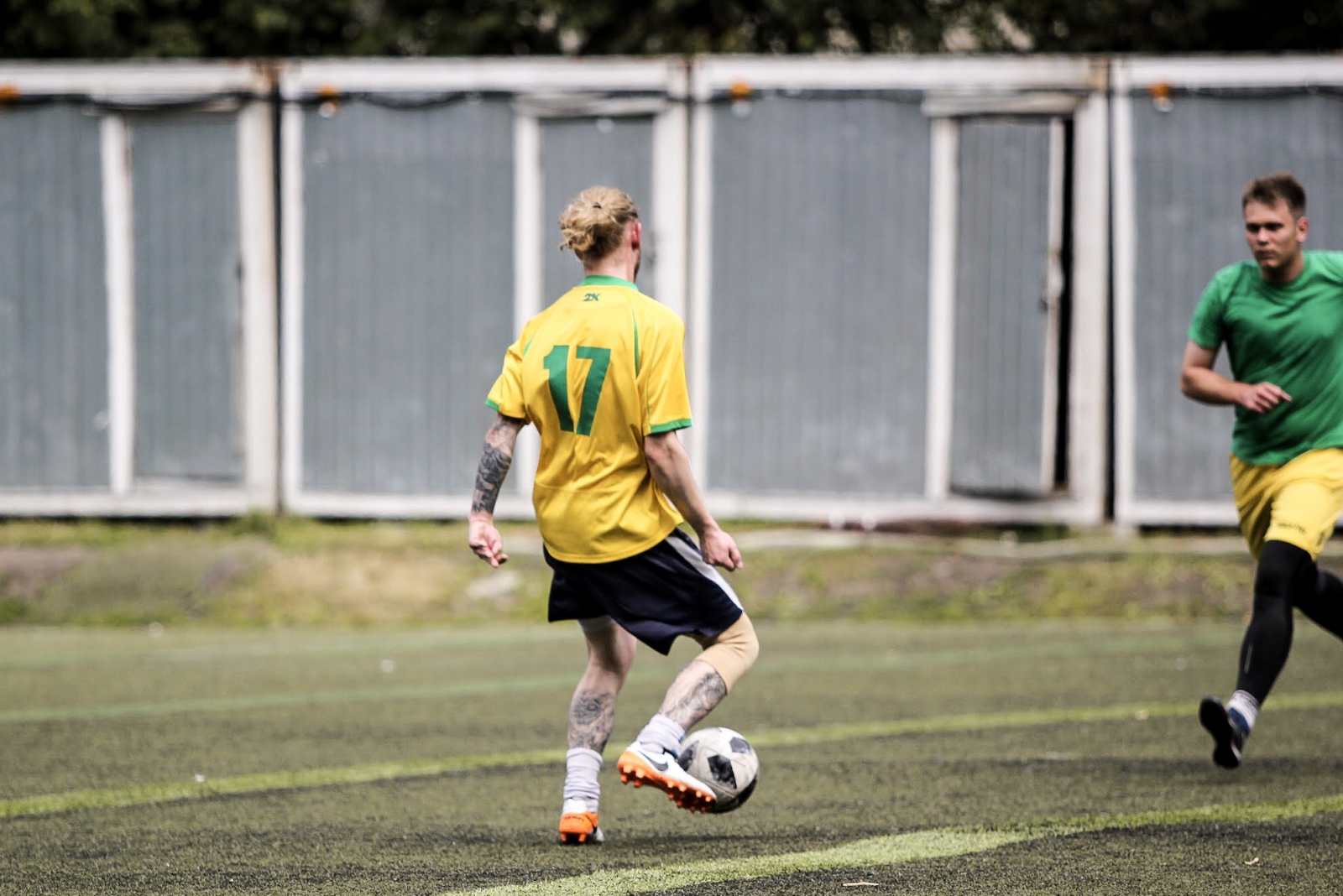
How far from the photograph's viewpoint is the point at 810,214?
40.6 ft

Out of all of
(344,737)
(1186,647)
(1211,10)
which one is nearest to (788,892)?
(344,737)

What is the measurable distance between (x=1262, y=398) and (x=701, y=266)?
656 cm

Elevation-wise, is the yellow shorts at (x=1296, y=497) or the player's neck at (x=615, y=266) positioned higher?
the player's neck at (x=615, y=266)

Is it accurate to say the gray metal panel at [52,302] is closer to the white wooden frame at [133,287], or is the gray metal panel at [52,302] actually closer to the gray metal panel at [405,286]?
the white wooden frame at [133,287]

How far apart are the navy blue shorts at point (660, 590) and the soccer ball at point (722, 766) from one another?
32cm

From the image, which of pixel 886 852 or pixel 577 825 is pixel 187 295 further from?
pixel 886 852

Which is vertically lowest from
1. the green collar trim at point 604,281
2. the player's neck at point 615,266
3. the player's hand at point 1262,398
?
the player's hand at point 1262,398

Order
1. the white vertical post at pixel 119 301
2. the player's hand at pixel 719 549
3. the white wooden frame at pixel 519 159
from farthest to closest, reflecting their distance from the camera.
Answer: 1. the white vertical post at pixel 119 301
2. the white wooden frame at pixel 519 159
3. the player's hand at pixel 719 549

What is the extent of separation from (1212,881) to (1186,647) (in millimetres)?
5454

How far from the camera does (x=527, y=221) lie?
1249 cm

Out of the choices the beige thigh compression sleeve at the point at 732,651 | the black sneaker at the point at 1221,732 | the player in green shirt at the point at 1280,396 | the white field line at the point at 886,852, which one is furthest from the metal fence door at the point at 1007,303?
the beige thigh compression sleeve at the point at 732,651

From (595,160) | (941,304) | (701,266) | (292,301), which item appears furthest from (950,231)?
(292,301)

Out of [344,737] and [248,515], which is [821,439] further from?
[344,737]

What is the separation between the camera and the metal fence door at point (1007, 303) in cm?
1214
